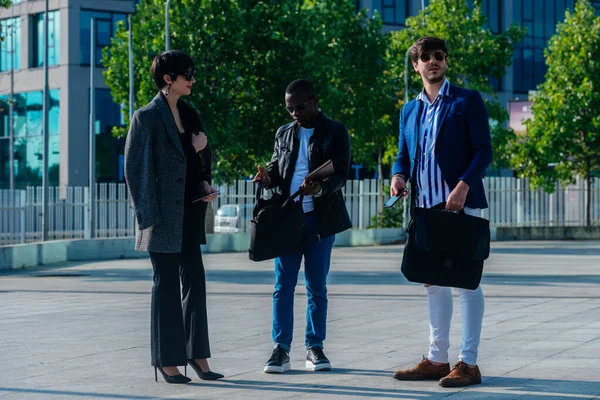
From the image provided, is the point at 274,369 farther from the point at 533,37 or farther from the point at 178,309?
the point at 533,37

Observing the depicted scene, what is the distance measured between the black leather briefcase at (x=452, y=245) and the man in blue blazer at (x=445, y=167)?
9 centimetres

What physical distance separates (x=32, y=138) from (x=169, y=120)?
46579mm

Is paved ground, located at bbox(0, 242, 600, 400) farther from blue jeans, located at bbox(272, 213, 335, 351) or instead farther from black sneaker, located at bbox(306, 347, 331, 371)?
blue jeans, located at bbox(272, 213, 335, 351)

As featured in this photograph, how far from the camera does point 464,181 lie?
711 cm

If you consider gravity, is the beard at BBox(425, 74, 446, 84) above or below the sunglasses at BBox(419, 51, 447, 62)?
below

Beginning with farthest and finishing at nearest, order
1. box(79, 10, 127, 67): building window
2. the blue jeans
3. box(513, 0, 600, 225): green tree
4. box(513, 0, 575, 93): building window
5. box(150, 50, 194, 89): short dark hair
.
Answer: box(513, 0, 575, 93): building window
box(79, 10, 127, 67): building window
box(513, 0, 600, 225): green tree
the blue jeans
box(150, 50, 194, 89): short dark hair

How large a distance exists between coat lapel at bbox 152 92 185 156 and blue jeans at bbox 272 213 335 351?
1008 mm

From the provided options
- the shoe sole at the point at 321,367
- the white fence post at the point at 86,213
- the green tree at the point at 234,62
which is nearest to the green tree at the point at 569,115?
the green tree at the point at 234,62

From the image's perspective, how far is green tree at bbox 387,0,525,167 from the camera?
138 feet

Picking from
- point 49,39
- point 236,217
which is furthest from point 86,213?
point 49,39

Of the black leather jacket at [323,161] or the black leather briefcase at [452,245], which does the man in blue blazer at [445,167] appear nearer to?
the black leather briefcase at [452,245]

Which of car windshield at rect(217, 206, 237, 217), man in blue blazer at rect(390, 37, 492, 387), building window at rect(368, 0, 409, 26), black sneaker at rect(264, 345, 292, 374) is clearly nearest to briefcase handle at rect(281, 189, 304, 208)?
man in blue blazer at rect(390, 37, 492, 387)

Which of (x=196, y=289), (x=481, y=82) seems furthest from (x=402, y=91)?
(x=196, y=289)

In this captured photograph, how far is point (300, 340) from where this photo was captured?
9664 mm
